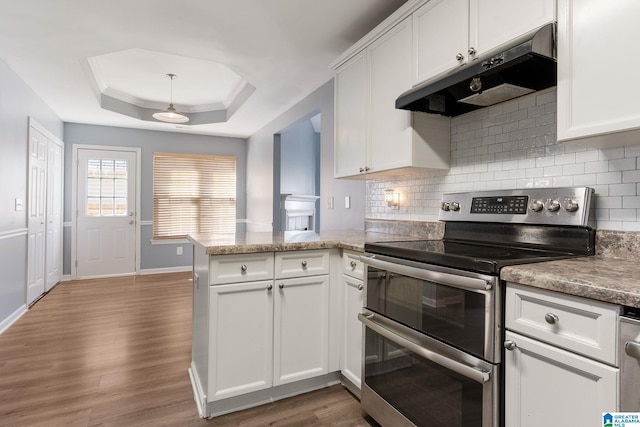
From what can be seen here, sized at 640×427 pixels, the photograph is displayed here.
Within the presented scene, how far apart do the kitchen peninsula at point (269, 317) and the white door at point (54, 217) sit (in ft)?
11.9

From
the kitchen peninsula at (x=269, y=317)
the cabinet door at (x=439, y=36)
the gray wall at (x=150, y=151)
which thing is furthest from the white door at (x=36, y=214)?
the cabinet door at (x=439, y=36)

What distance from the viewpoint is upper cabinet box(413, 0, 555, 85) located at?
4.42ft

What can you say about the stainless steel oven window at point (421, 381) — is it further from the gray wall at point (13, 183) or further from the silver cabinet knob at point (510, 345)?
the gray wall at point (13, 183)

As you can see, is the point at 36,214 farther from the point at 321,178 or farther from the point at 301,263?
the point at 301,263

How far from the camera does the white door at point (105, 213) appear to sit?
17.5 ft

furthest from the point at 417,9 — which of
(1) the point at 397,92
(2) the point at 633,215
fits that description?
(2) the point at 633,215

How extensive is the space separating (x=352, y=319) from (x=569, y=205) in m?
1.20

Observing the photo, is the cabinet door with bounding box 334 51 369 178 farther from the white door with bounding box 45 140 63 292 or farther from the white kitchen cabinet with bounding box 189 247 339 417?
the white door with bounding box 45 140 63 292

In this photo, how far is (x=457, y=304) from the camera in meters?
1.26

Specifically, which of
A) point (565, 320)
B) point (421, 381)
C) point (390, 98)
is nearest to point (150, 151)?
point (390, 98)

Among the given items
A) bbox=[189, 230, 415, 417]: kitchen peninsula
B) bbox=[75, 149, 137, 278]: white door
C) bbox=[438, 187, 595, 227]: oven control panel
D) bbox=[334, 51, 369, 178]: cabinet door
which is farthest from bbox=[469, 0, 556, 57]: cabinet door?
bbox=[75, 149, 137, 278]: white door

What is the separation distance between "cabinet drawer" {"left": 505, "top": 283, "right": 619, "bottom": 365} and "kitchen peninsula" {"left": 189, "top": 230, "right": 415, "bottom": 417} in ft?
2.87

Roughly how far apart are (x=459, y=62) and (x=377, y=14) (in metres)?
0.94

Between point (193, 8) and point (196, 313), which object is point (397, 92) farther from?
point (196, 313)
